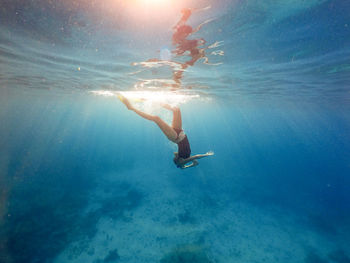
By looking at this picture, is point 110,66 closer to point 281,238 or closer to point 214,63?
point 214,63

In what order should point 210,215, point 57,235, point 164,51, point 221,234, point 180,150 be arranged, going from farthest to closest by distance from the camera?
1. point 210,215
2. point 221,234
3. point 57,235
4. point 164,51
5. point 180,150

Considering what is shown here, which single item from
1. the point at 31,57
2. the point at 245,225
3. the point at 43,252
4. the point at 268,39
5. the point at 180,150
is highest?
the point at 31,57

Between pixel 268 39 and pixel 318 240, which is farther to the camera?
pixel 318 240

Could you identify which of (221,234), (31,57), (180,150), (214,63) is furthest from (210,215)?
(31,57)

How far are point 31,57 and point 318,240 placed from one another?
1077 inches

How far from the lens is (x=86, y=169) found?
86.7 feet

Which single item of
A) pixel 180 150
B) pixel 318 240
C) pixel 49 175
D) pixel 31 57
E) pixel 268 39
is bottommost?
pixel 318 240

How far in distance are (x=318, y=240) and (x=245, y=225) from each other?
620 centimetres

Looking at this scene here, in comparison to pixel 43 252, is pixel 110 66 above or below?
above

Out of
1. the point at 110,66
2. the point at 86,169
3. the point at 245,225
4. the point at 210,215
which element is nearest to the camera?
the point at 110,66

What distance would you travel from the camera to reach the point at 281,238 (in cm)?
1463

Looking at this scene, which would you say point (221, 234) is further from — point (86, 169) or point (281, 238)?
point (86, 169)

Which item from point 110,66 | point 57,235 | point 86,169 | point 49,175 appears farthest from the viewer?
point 86,169

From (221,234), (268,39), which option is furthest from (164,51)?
(221,234)
